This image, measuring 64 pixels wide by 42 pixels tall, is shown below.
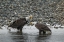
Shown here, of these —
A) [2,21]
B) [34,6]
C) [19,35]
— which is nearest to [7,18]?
[2,21]

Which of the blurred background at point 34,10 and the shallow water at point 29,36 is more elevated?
the blurred background at point 34,10

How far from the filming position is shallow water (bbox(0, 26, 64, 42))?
43.3 feet

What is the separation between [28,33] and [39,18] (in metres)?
5.39

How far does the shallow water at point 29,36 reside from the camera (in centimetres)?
1320

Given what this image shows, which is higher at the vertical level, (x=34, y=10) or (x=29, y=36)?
(x=34, y=10)

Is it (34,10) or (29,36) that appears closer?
(29,36)

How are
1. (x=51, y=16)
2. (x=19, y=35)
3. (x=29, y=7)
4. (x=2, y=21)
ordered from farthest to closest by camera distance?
1. (x=29, y=7)
2. (x=51, y=16)
3. (x=2, y=21)
4. (x=19, y=35)

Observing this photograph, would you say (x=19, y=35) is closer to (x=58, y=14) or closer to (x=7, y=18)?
(x=7, y=18)

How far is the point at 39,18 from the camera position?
2019cm

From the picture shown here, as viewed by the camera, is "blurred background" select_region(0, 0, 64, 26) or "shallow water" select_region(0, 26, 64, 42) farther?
"blurred background" select_region(0, 0, 64, 26)

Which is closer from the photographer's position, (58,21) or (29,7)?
(58,21)

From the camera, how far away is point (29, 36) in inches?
557

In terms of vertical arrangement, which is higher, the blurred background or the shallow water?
the blurred background

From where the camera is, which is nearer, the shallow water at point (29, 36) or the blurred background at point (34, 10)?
the shallow water at point (29, 36)
